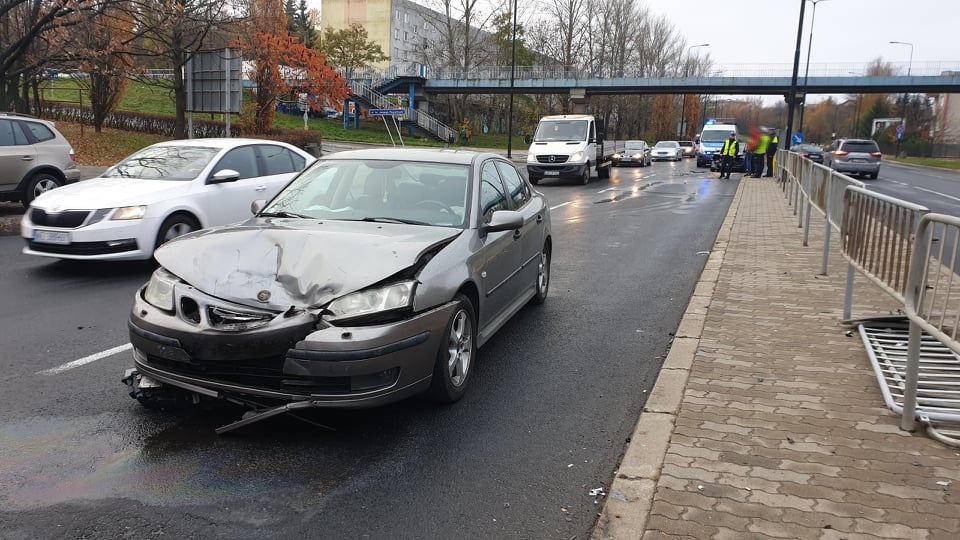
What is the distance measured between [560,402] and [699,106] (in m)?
106

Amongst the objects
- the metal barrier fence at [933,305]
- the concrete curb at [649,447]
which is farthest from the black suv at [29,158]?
the metal barrier fence at [933,305]

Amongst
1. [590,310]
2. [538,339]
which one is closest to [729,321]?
[590,310]

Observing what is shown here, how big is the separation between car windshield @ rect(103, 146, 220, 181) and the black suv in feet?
14.1

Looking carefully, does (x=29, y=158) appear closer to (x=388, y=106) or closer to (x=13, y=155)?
(x=13, y=155)

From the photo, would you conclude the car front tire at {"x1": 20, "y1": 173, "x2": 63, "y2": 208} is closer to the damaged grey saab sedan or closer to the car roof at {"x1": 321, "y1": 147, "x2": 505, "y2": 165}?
the car roof at {"x1": 321, "y1": 147, "x2": 505, "y2": 165}

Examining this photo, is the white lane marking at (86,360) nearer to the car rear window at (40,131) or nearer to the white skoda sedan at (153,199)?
the white skoda sedan at (153,199)

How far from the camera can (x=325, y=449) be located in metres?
3.77

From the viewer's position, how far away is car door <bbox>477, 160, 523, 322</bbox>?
5.03m

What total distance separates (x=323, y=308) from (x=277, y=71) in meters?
29.6

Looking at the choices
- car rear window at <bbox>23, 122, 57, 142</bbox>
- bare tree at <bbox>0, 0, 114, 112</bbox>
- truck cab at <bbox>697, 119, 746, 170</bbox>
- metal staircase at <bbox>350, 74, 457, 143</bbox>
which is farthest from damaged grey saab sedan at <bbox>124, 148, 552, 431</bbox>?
metal staircase at <bbox>350, 74, 457, 143</bbox>

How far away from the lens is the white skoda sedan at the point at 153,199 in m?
7.75

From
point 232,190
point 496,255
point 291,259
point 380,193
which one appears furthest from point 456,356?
point 232,190

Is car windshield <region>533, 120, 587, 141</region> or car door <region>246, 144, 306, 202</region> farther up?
car windshield <region>533, 120, 587, 141</region>

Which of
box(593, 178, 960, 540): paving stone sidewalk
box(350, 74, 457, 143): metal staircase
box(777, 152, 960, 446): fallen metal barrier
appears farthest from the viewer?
box(350, 74, 457, 143): metal staircase
